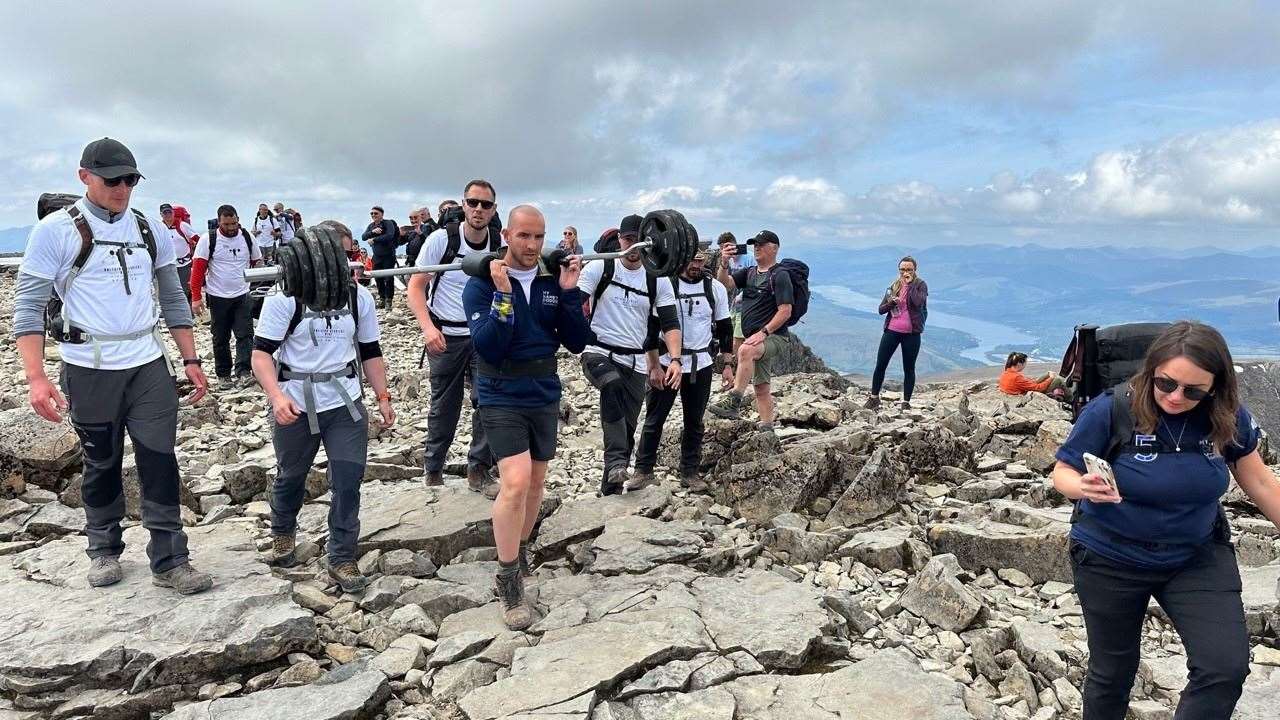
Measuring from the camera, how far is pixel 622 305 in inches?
314

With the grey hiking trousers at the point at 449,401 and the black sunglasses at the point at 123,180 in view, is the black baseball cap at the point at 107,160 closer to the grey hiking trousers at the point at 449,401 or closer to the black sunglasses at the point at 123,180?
the black sunglasses at the point at 123,180

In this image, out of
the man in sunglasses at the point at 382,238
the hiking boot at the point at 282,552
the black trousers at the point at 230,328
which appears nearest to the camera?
the hiking boot at the point at 282,552

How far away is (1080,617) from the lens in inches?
247

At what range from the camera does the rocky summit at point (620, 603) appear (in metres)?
4.82

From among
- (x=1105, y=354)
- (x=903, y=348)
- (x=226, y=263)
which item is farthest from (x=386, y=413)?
(x=903, y=348)

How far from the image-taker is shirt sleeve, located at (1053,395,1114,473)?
388 centimetres

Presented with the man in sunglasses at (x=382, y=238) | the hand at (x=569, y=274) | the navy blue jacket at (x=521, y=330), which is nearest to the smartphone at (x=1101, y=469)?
the navy blue jacket at (x=521, y=330)

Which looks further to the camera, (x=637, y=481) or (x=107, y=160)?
(x=637, y=481)

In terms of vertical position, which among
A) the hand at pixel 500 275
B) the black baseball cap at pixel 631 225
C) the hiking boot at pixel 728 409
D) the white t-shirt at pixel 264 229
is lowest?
the hiking boot at pixel 728 409

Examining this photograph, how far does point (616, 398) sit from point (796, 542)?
90.6 inches

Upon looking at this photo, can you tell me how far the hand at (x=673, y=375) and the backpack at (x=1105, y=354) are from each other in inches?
154

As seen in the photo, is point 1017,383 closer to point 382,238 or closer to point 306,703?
point 306,703

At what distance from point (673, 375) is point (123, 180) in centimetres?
505

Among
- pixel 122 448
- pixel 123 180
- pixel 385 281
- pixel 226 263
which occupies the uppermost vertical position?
pixel 123 180
